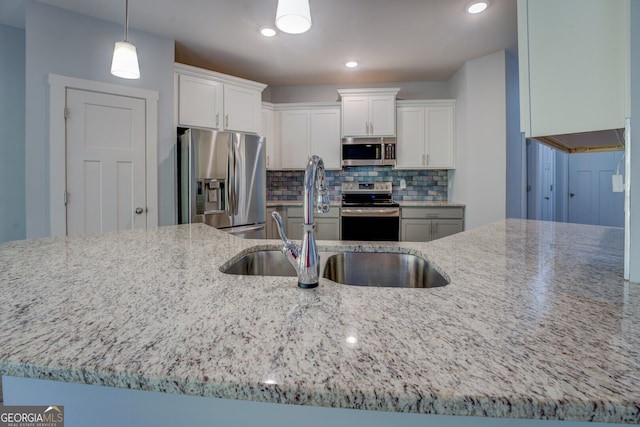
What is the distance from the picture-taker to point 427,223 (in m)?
3.76

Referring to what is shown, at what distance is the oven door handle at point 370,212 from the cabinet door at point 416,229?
179 mm

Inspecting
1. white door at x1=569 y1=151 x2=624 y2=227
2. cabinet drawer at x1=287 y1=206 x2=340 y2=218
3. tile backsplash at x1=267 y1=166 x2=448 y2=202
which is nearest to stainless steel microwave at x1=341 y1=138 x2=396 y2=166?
tile backsplash at x1=267 y1=166 x2=448 y2=202

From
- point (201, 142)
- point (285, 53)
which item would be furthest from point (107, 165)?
point (285, 53)

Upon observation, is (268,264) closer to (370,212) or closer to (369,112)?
(370,212)

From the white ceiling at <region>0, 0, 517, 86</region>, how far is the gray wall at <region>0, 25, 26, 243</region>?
21 centimetres

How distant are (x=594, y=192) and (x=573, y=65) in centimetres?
554

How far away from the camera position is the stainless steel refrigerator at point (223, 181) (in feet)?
9.58

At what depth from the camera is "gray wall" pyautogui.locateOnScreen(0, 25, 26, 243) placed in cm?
271

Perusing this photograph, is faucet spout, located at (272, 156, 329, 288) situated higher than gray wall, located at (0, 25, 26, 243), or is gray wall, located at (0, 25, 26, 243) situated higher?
gray wall, located at (0, 25, 26, 243)

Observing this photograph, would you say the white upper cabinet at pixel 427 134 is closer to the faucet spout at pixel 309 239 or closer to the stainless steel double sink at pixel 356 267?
the stainless steel double sink at pixel 356 267

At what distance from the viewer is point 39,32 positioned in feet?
7.97

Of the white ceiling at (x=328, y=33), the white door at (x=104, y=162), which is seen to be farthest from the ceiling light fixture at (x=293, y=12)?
the white door at (x=104, y=162)

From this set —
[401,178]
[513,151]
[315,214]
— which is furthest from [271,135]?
[513,151]

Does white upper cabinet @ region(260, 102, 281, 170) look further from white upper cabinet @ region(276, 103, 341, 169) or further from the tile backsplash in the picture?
the tile backsplash
